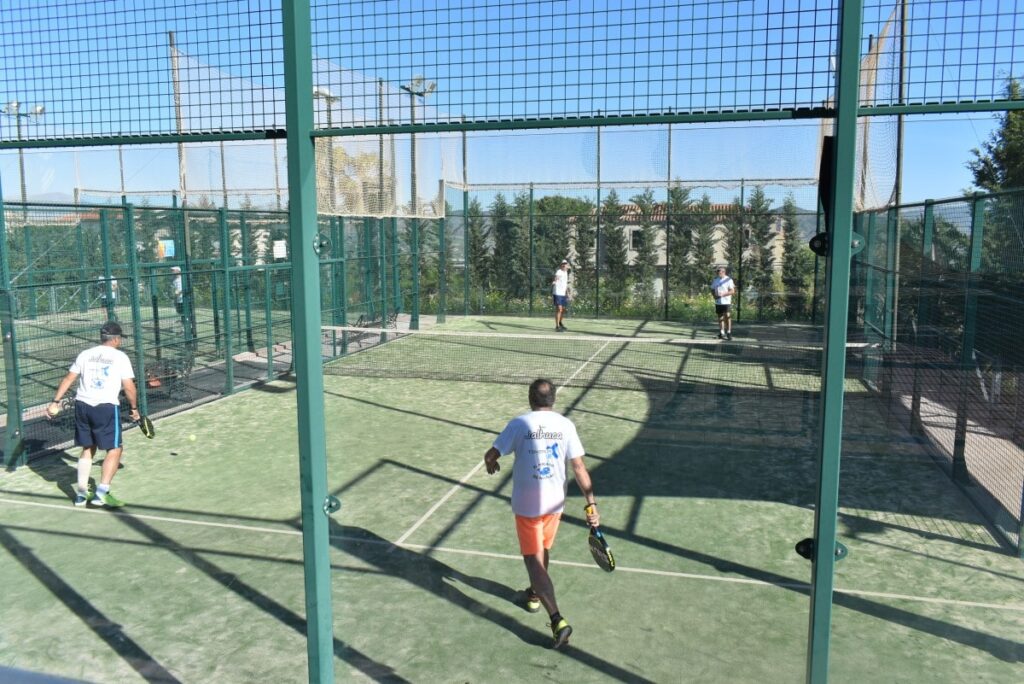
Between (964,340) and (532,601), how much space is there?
5.42 meters

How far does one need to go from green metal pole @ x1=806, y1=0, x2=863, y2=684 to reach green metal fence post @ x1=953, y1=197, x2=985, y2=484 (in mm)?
5996

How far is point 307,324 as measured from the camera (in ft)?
12.3

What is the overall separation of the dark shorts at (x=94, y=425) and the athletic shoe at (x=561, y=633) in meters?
5.03

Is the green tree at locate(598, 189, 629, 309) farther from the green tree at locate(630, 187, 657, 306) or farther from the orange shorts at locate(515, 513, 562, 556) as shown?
the orange shorts at locate(515, 513, 562, 556)

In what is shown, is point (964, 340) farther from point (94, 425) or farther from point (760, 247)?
point (760, 247)

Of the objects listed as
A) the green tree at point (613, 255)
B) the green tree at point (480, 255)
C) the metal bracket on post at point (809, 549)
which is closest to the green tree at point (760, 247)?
the green tree at point (613, 255)

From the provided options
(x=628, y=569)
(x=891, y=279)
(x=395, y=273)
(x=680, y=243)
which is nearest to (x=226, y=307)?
(x=395, y=273)

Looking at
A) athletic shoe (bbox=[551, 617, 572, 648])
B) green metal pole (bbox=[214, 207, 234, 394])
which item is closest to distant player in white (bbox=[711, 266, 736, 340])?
green metal pole (bbox=[214, 207, 234, 394])

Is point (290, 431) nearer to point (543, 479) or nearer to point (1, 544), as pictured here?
point (1, 544)

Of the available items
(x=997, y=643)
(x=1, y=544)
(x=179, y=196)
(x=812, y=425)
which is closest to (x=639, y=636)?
(x=997, y=643)

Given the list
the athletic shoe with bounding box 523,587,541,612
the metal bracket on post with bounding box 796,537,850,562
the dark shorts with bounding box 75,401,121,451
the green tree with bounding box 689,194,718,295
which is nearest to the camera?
the metal bracket on post with bounding box 796,537,850,562

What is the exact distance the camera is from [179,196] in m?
25.7

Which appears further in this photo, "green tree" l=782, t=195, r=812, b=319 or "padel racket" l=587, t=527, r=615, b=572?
"green tree" l=782, t=195, r=812, b=319

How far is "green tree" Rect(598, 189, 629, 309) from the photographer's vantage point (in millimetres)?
25219
